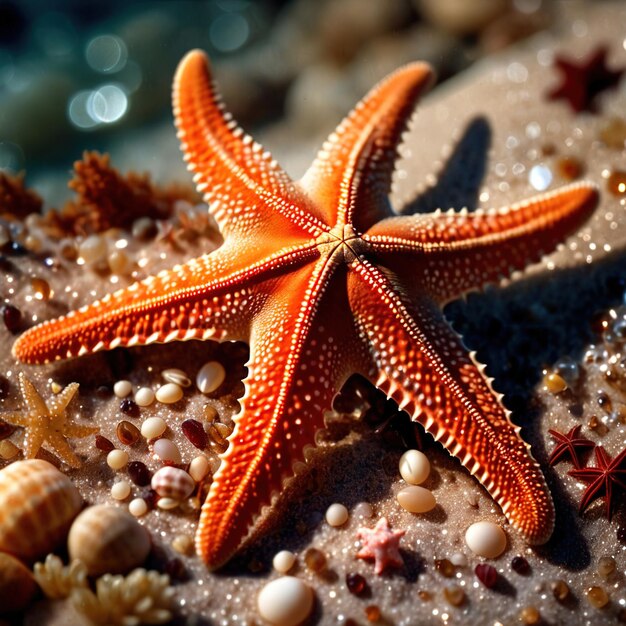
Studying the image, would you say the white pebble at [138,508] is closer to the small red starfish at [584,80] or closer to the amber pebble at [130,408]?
the amber pebble at [130,408]

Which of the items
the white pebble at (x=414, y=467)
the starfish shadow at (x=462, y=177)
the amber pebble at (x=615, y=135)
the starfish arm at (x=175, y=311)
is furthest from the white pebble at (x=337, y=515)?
the amber pebble at (x=615, y=135)

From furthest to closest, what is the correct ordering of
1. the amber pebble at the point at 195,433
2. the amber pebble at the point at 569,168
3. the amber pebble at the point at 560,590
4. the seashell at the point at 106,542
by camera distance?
the amber pebble at the point at 569,168, the amber pebble at the point at 195,433, the amber pebble at the point at 560,590, the seashell at the point at 106,542

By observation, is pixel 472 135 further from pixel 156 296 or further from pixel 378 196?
pixel 156 296

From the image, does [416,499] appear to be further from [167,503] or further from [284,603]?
[167,503]

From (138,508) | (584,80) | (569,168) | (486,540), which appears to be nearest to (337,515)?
(486,540)

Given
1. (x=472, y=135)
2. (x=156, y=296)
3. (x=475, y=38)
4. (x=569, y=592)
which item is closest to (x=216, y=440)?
(x=156, y=296)
